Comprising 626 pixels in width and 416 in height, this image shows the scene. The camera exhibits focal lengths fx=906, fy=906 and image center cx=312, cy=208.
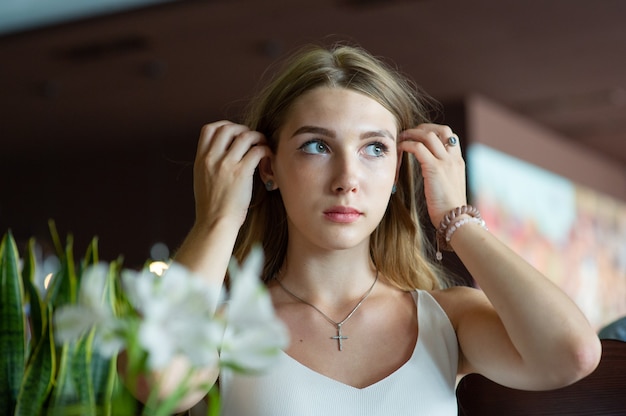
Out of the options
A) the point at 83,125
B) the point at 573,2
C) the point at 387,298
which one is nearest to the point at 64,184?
the point at 83,125

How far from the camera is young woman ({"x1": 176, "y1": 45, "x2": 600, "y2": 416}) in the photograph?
1.51 metres

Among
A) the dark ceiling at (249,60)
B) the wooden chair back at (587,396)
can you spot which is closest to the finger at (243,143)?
the wooden chair back at (587,396)

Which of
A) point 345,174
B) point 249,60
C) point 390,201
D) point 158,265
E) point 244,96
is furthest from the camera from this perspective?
point 249,60

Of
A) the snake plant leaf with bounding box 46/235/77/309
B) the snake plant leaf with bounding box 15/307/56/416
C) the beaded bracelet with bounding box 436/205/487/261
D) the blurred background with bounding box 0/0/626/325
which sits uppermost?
the blurred background with bounding box 0/0/626/325

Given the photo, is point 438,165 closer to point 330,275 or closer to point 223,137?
point 330,275

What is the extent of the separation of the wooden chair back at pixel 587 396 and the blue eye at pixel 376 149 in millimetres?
464

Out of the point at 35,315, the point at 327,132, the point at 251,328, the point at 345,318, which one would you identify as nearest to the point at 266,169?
the point at 327,132

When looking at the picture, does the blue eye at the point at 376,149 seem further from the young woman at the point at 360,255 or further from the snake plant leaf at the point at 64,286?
the snake plant leaf at the point at 64,286

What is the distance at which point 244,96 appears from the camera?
5617 mm

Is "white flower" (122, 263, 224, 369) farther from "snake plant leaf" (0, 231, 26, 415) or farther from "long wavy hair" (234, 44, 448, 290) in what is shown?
"long wavy hair" (234, 44, 448, 290)

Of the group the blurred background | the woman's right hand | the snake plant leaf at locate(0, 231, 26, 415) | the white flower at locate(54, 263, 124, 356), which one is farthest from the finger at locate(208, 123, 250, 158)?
the blurred background

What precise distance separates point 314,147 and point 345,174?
10 centimetres

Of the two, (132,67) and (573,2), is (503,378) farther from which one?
(132,67)

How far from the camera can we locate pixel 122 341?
0.76m
